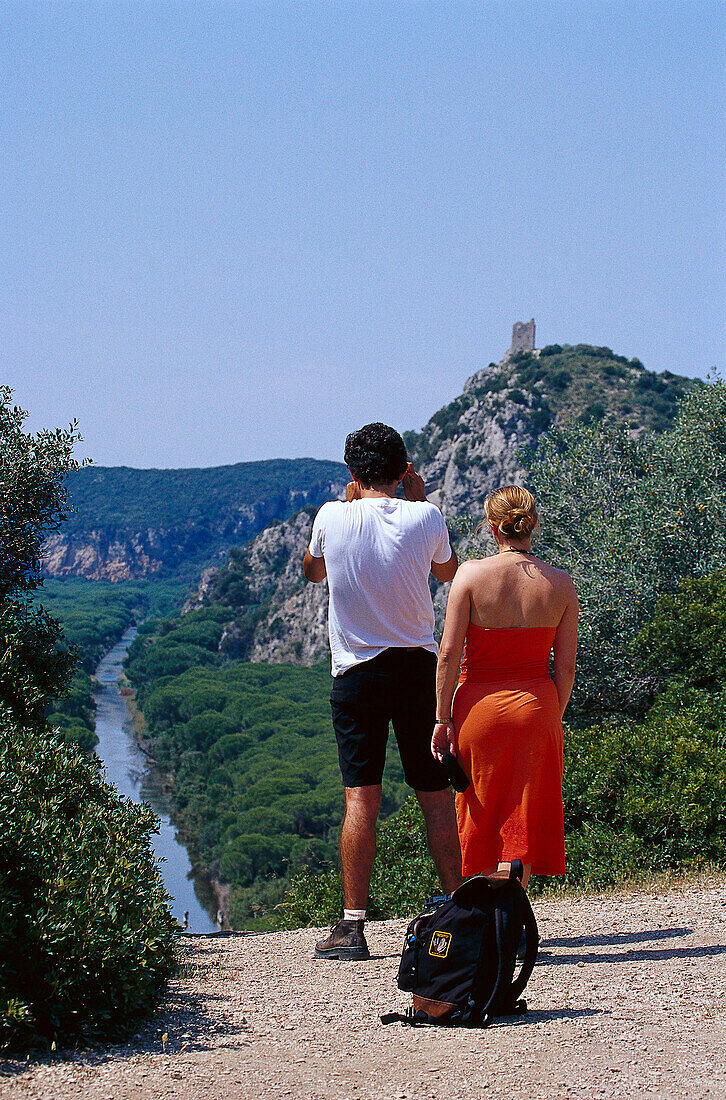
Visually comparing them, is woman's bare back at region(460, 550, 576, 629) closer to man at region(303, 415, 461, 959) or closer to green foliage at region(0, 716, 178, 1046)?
man at region(303, 415, 461, 959)

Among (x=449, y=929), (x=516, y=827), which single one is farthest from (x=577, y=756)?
(x=449, y=929)

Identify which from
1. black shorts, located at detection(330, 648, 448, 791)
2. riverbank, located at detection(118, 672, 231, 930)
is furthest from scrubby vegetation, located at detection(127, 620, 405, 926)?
black shorts, located at detection(330, 648, 448, 791)

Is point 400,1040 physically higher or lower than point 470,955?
lower

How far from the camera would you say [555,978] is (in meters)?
3.88

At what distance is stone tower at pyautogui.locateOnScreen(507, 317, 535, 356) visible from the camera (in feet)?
300

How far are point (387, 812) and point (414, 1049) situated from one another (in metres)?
40.5

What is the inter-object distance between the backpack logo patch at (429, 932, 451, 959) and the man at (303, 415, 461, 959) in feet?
2.55

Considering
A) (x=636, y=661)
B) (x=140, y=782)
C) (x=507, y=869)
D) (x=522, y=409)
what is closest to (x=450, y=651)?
(x=507, y=869)

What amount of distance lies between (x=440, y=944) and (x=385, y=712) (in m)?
1.05

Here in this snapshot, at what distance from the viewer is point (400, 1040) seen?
3.21 meters

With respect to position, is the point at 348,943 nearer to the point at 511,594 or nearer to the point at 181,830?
the point at 511,594

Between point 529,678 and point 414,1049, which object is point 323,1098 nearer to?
point 414,1049

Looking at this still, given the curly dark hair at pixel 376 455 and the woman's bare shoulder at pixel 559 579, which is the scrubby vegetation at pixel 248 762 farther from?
the woman's bare shoulder at pixel 559 579

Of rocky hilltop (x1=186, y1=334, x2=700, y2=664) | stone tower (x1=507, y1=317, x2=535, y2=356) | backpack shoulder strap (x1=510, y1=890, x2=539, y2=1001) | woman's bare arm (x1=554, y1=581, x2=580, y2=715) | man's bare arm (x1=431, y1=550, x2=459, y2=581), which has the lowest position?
backpack shoulder strap (x1=510, y1=890, x2=539, y2=1001)
